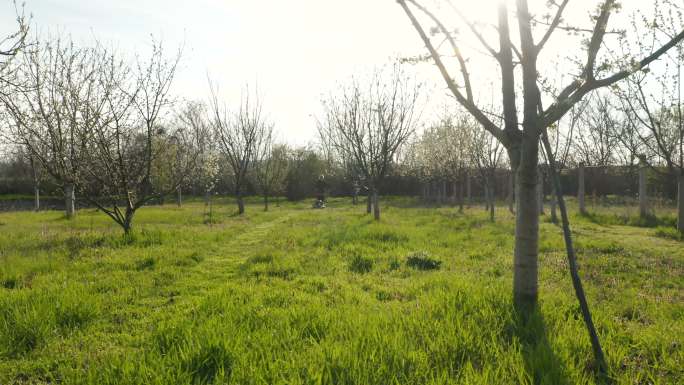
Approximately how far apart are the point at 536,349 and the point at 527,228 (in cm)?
120

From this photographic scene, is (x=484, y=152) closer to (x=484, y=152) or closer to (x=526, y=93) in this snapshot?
(x=484, y=152)

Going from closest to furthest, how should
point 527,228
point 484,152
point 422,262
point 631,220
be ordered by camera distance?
1. point 527,228
2. point 422,262
3. point 631,220
4. point 484,152

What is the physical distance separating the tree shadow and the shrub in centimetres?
287

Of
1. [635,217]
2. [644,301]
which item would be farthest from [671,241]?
[644,301]

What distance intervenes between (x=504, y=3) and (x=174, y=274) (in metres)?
5.80

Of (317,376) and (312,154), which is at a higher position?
(312,154)

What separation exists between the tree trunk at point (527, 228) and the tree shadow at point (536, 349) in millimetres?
141

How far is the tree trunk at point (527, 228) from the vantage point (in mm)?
3385

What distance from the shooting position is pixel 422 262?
6.36 meters

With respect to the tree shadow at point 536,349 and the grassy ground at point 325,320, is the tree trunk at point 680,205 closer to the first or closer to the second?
the grassy ground at point 325,320

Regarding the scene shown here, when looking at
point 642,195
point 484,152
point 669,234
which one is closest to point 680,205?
point 669,234

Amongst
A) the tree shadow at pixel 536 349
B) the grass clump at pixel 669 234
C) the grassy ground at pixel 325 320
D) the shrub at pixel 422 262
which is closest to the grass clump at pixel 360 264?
the grassy ground at pixel 325 320

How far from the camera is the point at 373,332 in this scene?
9.75 ft

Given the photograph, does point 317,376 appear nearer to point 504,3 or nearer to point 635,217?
point 504,3
